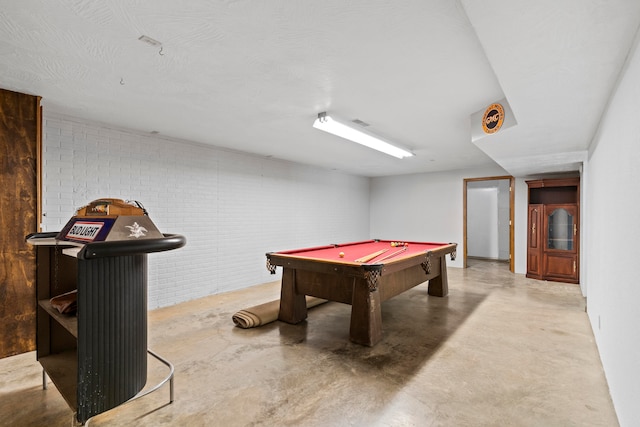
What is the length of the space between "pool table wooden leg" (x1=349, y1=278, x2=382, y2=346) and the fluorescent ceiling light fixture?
5.75 feet

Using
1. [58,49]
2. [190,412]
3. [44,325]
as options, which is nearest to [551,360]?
[190,412]

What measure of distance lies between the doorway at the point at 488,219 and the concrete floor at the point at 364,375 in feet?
17.3

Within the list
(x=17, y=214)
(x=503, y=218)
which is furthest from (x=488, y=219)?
(x=17, y=214)

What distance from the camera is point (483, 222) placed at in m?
9.62

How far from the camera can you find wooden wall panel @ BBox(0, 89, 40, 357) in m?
2.91

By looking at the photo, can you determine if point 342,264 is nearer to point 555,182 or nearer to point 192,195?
point 192,195

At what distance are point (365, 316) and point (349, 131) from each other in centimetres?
217

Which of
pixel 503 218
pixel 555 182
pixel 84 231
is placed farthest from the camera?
pixel 503 218

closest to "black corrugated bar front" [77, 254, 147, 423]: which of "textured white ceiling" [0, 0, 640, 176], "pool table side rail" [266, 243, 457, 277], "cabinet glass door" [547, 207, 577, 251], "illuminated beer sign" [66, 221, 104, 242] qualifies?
"illuminated beer sign" [66, 221, 104, 242]

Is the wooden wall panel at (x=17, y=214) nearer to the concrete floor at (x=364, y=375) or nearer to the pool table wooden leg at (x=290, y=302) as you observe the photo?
the concrete floor at (x=364, y=375)

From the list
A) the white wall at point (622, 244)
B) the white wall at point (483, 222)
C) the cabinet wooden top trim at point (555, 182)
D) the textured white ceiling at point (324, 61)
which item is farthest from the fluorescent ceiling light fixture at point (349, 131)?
the white wall at point (483, 222)

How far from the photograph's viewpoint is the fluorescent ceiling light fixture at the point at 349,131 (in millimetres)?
3562

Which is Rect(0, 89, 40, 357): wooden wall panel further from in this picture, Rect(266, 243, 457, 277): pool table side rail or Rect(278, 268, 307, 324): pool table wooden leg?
Rect(278, 268, 307, 324): pool table wooden leg

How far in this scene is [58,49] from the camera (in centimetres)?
216
